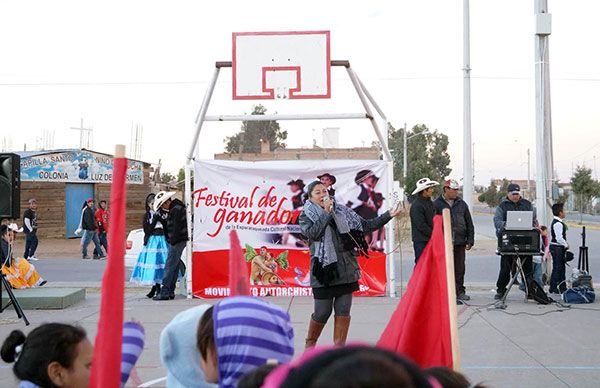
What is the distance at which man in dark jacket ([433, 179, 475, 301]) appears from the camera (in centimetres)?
1140

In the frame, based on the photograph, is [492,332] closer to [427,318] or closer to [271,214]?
[271,214]

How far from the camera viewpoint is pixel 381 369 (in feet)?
3.40

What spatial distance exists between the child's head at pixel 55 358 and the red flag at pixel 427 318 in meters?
1.45

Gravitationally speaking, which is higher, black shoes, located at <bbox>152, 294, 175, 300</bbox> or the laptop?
the laptop

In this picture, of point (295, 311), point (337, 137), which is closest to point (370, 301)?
point (295, 311)

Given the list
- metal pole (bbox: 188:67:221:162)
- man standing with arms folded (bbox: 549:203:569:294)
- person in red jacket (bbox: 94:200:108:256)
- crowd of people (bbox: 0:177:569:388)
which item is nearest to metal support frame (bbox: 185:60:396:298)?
metal pole (bbox: 188:67:221:162)

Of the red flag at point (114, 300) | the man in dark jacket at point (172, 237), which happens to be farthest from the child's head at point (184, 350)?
the man in dark jacket at point (172, 237)

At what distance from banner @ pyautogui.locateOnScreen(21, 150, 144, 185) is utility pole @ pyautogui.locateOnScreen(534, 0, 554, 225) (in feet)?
69.1

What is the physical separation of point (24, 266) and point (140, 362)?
6.22 m

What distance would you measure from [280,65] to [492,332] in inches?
225

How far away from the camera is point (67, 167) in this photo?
3206cm

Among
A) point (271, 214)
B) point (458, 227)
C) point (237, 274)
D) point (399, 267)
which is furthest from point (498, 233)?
point (237, 274)

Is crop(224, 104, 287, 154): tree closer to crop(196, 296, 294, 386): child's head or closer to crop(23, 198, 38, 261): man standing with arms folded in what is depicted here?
crop(23, 198, 38, 261): man standing with arms folded

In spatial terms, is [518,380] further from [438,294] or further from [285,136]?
[285,136]
